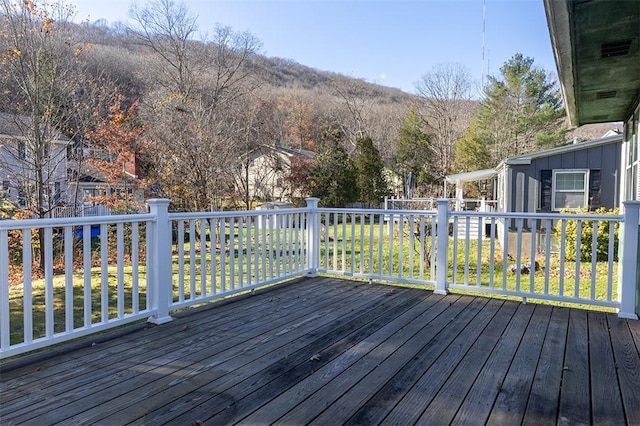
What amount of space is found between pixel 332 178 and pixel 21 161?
12585 millimetres

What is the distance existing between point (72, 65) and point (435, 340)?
9725mm

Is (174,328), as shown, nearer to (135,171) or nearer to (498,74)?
(135,171)

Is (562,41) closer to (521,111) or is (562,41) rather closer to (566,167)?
(566,167)

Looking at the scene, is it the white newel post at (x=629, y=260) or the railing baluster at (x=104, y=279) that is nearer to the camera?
the railing baluster at (x=104, y=279)

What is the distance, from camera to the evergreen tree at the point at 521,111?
19.7 m

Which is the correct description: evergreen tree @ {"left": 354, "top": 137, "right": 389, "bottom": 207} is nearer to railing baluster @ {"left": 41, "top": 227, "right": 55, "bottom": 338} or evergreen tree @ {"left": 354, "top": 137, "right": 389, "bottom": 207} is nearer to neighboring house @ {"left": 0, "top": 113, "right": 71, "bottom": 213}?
neighboring house @ {"left": 0, "top": 113, "right": 71, "bottom": 213}

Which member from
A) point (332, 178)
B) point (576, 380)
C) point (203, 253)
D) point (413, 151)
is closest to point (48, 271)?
point (203, 253)

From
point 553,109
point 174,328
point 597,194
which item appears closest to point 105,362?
point 174,328

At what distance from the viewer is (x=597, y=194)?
33.4ft

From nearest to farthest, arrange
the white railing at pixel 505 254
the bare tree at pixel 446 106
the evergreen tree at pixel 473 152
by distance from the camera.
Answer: the white railing at pixel 505 254 < the evergreen tree at pixel 473 152 < the bare tree at pixel 446 106

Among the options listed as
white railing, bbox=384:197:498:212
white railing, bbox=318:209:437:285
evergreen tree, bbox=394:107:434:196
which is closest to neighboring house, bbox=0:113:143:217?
white railing, bbox=318:209:437:285

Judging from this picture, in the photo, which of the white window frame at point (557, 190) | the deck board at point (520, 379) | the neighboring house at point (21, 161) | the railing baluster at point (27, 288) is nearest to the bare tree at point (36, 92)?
the neighboring house at point (21, 161)

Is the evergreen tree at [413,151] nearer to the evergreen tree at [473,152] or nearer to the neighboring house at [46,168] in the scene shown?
the evergreen tree at [473,152]

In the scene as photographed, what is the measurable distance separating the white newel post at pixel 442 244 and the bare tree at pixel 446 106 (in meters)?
20.6
